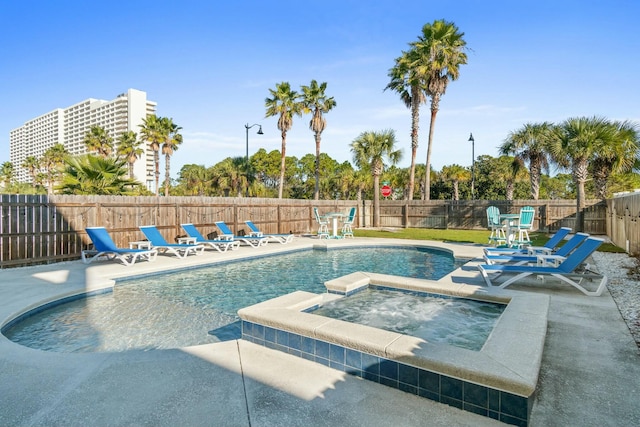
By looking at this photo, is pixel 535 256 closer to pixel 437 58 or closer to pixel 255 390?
pixel 255 390

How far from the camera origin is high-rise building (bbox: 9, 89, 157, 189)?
380 feet

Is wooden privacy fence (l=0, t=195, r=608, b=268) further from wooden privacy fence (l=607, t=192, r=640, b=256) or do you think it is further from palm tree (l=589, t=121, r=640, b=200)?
wooden privacy fence (l=607, t=192, r=640, b=256)

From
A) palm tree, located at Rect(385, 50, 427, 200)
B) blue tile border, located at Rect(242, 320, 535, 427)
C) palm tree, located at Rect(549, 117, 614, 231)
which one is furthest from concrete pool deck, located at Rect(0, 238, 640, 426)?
palm tree, located at Rect(385, 50, 427, 200)

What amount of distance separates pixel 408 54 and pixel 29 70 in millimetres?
40334

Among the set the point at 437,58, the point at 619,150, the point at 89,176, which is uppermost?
the point at 437,58

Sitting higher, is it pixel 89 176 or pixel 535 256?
pixel 89 176

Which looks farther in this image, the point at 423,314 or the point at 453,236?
the point at 453,236

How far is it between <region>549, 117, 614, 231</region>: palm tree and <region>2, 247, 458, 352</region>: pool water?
663 centimetres

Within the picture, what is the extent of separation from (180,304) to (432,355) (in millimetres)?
4417

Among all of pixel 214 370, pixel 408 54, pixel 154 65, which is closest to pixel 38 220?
pixel 214 370

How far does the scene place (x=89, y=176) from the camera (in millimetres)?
11602

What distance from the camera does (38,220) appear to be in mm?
9047

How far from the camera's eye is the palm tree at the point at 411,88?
2267 centimetres

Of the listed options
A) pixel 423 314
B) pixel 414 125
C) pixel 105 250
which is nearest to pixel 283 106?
pixel 414 125
